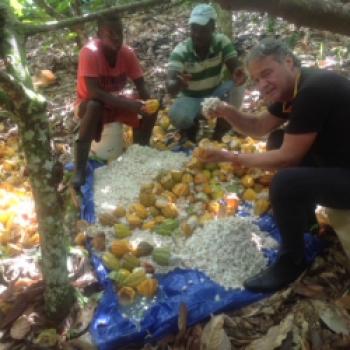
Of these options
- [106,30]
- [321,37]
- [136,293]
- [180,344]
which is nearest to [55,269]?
[136,293]

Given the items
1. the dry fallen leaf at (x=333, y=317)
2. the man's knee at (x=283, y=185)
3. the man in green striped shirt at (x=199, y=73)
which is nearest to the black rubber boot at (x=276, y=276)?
the dry fallen leaf at (x=333, y=317)

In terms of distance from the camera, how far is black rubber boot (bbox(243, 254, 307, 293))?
2717mm

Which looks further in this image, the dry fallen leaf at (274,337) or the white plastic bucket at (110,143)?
the white plastic bucket at (110,143)

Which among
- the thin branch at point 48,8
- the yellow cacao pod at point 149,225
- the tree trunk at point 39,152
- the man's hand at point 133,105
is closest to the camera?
the tree trunk at point 39,152

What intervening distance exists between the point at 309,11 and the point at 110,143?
9.33 feet

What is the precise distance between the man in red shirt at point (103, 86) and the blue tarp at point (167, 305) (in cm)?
127

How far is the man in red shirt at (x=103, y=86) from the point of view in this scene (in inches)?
147

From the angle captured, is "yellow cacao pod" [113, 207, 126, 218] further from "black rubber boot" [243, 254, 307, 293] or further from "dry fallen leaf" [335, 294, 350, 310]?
"dry fallen leaf" [335, 294, 350, 310]

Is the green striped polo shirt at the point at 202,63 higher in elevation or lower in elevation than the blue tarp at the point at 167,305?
higher

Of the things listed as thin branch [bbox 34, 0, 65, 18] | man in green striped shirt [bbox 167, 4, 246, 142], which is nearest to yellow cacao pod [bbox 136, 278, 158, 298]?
man in green striped shirt [bbox 167, 4, 246, 142]

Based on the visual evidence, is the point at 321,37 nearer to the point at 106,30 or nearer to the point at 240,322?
the point at 106,30

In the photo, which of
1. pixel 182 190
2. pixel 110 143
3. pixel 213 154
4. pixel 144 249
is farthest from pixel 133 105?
pixel 144 249

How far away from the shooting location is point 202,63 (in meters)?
4.32

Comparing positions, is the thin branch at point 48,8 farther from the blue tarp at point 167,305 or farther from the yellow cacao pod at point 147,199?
the blue tarp at point 167,305
